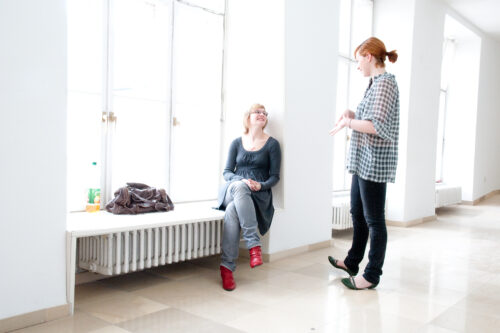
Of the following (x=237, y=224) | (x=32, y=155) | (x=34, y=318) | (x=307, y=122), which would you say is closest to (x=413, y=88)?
(x=307, y=122)

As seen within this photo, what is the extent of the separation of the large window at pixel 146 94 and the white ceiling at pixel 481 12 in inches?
172

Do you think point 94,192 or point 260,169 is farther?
point 260,169

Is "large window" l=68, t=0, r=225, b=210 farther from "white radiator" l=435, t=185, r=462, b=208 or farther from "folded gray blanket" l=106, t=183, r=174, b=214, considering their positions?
"white radiator" l=435, t=185, r=462, b=208

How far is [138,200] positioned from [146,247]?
0.31m

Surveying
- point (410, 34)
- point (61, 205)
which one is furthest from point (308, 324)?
point (410, 34)

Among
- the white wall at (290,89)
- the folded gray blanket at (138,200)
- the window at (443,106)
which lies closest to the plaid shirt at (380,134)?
the white wall at (290,89)

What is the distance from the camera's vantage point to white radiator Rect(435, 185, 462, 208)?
21.7 feet

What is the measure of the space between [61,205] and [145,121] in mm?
1175

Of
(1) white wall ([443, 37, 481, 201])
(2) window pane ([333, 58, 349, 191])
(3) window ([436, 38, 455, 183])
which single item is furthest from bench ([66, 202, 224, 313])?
(1) white wall ([443, 37, 481, 201])

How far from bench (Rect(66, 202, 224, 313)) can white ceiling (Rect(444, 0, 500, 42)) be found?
5178 millimetres

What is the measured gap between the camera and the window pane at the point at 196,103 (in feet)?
11.5

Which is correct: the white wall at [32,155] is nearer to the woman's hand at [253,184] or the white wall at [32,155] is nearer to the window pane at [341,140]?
the woman's hand at [253,184]

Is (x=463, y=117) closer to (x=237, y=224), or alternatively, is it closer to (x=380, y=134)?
(x=380, y=134)

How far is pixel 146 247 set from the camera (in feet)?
9.40
